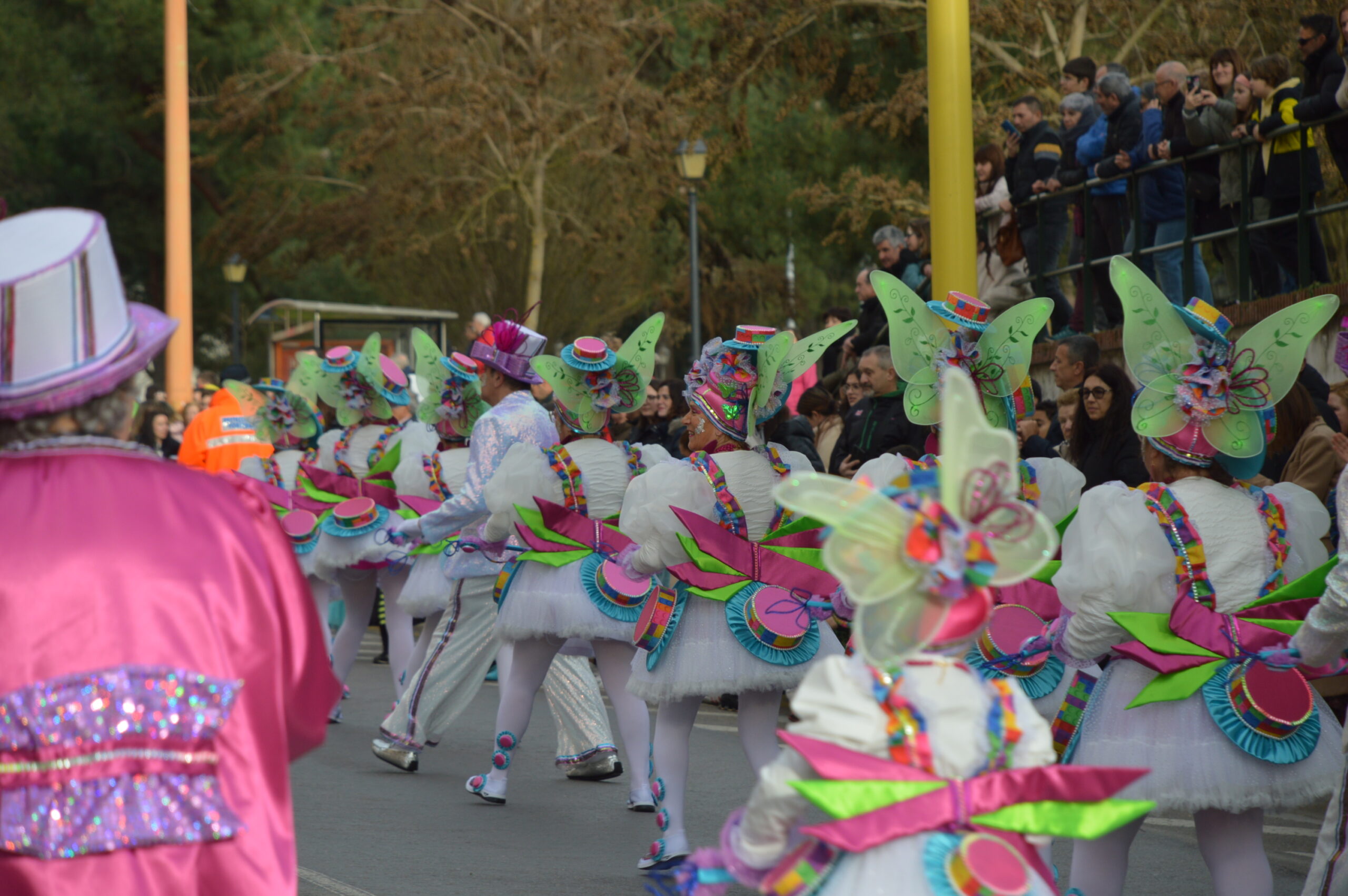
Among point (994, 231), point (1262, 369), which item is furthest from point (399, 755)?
point (994, 231)

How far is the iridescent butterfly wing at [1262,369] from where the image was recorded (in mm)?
4984

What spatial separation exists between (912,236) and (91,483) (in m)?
10.0

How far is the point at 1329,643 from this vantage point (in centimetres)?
449

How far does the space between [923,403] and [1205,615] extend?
5.51ft

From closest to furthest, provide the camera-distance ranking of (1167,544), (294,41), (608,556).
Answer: (1167,544)
(608,556)
(294,41)

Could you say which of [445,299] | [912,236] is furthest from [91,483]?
[445,299]

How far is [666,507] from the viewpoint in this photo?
6.23 metres

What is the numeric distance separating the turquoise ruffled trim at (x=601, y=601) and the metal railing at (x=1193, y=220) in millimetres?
5326

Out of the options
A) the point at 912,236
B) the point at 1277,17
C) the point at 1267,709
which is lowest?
the point at 1267,709

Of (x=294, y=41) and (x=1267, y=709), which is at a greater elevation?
(x=294, y=41)

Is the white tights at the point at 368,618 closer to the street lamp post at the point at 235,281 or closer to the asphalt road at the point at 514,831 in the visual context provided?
the asphalt road at the point at 514,831

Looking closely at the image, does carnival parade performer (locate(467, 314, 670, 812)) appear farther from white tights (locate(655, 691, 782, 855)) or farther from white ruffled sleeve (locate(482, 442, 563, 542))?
white tights (locate(655, 691, 782, 855))

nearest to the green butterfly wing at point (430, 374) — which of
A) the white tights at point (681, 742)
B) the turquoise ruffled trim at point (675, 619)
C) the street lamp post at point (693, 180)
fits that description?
the turquoise ruffled trim at point (675, 619)

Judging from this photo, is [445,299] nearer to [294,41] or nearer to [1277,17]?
[294,41]
